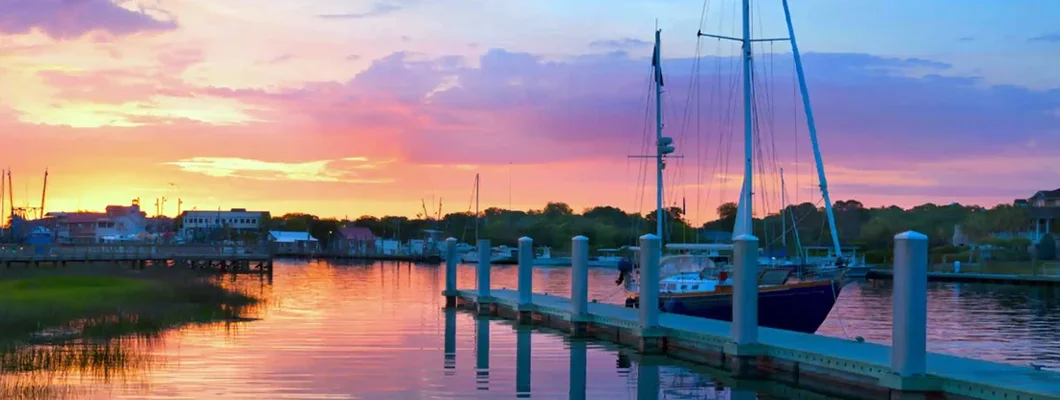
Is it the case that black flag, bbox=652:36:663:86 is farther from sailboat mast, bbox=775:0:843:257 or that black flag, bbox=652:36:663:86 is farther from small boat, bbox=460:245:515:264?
small boat, bbox=460:245:515:264

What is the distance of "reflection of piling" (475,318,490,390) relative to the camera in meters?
23.3

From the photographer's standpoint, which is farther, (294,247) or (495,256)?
(294,247)

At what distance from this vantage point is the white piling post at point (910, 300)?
18031mm

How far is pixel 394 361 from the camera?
26.2 metres

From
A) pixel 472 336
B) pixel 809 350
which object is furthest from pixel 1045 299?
pixel 809 350

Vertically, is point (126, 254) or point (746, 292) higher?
point (746, 292)

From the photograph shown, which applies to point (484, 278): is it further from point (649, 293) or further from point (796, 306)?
point (649, 293)

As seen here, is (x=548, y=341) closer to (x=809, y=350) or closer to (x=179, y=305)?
(x=809, y=350)

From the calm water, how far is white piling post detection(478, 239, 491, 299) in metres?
1.75

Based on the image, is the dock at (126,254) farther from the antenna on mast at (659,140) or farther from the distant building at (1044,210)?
the distant building at (1044,210)

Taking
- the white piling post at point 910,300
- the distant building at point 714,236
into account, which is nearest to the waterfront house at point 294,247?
the distant building at point 714,236

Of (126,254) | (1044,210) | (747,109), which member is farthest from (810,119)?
(1044,210)

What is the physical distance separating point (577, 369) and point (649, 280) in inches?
123

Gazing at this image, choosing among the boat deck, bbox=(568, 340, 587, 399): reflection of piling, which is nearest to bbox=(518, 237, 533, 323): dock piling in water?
the boat deck
